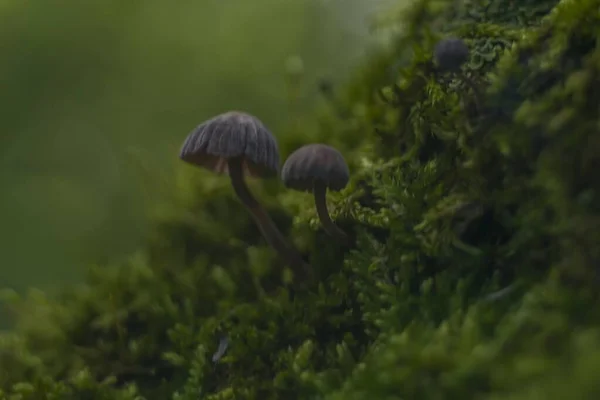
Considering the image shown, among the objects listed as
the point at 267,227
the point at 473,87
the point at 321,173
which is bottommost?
the point at 267,227

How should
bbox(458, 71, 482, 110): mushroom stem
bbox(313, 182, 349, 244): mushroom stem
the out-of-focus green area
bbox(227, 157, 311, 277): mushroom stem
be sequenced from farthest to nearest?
the out-of-focus green area
bbox(227, 157, 311, 277): mushroom stem
bbox(313, 182, 349, 244): mushroom stem
bbox(458, 71, 482, 110): mushroom stem

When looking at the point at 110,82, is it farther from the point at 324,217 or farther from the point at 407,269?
the point at 407,269

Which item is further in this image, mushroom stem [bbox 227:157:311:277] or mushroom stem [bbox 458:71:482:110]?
mushroom stem [bbox 227:157:311:277]

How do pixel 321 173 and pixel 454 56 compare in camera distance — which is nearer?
pixel 454 56

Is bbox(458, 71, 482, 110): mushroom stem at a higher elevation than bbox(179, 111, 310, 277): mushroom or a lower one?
higher

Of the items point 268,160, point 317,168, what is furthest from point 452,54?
point 268,160

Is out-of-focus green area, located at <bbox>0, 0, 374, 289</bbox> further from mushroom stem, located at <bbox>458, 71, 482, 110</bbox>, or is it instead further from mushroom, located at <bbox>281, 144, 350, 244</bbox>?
mushroom stem, located at <bbox>458, 71, 482, 110</bbox>

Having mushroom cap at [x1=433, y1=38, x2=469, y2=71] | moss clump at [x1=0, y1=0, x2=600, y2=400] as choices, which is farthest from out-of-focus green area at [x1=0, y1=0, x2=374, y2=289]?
mushroom cap at [x1=433, y1=38, x2=469, y2=71]
